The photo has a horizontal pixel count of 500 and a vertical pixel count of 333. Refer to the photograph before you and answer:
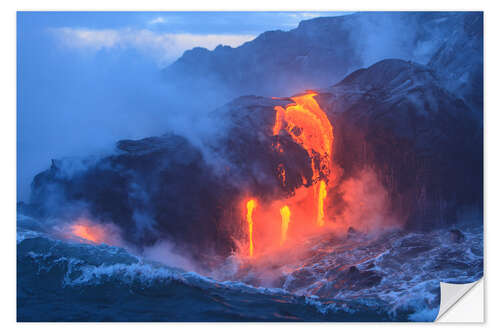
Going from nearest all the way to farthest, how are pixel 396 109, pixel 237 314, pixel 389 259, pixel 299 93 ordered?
pixel 237 314 → pixel 389 259 → pixel 299 93 → pixel 396 109

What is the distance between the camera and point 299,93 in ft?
19.2

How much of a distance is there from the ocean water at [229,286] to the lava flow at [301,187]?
0.65 meters

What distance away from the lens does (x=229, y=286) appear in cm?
509

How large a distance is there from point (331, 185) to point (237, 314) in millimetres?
2392

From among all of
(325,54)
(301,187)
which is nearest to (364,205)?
(301,187)

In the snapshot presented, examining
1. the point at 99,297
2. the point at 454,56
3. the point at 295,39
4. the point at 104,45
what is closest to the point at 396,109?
the point at 454,56

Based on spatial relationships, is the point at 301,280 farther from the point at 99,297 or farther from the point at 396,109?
the point at 396,109

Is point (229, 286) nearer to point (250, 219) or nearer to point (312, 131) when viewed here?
point (250, 219)

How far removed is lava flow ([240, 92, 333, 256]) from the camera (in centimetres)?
596

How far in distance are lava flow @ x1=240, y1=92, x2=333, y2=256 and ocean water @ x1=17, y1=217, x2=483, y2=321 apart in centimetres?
65

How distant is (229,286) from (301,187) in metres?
1.91

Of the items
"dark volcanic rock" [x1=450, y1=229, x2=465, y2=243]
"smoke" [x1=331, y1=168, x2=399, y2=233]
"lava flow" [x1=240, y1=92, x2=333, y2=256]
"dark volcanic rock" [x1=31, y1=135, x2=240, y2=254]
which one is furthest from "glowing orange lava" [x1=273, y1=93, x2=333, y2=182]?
"dark volcanic rock" [x1=450, y1=229, x2=465, y2=243]

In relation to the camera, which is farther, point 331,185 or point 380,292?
point 331,185

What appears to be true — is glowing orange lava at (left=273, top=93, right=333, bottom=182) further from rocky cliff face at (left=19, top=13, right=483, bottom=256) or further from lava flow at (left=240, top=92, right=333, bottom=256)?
rocky cliff face at (left=19, top=13, right=483, bottom=256)
